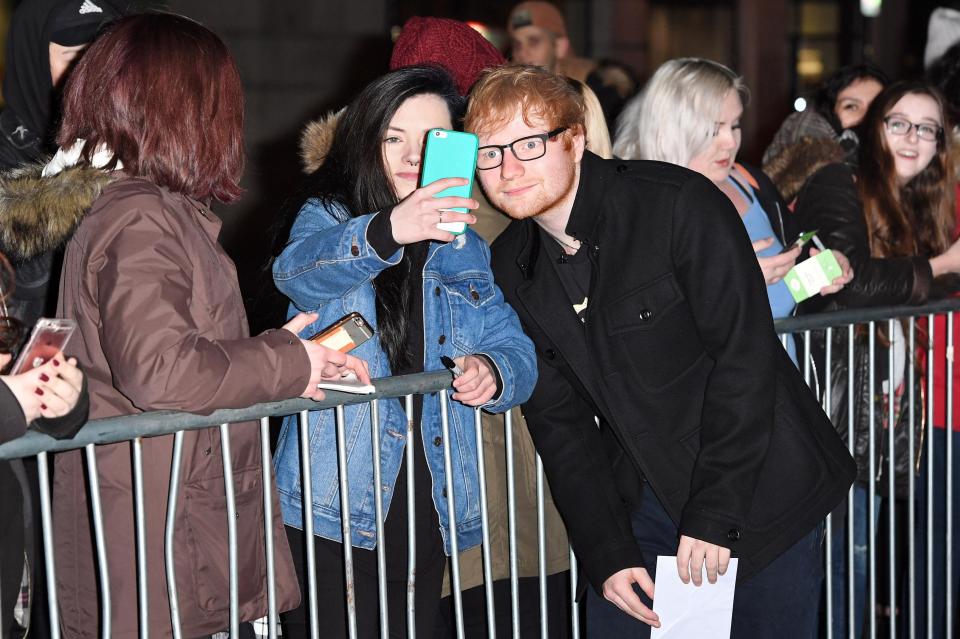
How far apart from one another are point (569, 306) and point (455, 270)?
0.34 metres

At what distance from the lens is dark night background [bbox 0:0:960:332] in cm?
833

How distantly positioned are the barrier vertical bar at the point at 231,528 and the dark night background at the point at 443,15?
71cm

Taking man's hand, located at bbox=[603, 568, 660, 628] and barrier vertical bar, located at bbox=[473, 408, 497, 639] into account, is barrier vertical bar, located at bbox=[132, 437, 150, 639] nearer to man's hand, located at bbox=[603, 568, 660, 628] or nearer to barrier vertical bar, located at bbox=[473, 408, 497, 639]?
barrier vertical bar, located at bbox=[473, 408, 497, 639]

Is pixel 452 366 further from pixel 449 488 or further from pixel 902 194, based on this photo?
pixel 902 194

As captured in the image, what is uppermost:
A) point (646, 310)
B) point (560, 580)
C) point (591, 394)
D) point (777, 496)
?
point (646, 310)

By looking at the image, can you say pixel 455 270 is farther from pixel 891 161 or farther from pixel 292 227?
pixel 891 161

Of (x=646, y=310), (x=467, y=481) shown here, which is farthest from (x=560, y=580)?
(x=646, y=310)

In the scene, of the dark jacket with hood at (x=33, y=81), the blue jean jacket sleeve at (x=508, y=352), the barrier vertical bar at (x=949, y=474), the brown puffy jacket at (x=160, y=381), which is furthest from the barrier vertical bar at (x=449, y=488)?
the barrier vertical bar at (x=949, y=474)

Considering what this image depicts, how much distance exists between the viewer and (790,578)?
3.14 meters

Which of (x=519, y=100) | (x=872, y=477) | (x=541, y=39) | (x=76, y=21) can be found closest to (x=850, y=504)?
(x=872, y=477)

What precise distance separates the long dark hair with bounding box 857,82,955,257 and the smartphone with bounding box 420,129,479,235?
2367mm

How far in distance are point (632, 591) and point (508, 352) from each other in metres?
0.76

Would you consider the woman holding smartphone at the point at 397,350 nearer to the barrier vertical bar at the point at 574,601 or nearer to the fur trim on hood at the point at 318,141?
the fur trim on hood at the point at 318,141

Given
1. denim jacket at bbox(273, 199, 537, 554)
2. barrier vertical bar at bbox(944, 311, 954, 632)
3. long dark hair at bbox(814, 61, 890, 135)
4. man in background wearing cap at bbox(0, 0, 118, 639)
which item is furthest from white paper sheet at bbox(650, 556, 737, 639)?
long dark hair at bbox(814, 61, 890, 135)
